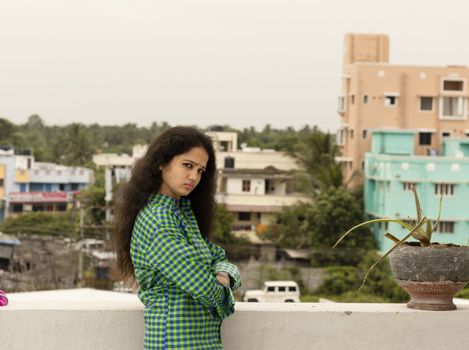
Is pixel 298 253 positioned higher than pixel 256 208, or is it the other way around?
pixel 256 208

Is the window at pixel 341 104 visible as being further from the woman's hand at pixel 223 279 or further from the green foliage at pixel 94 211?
the woman's hand at pixel 223 279

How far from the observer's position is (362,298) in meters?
24.3

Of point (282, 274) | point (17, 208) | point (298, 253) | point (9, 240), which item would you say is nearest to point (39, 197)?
point (17, 208)

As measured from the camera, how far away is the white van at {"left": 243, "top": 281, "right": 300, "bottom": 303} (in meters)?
24.8

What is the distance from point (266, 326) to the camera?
315 centimetres

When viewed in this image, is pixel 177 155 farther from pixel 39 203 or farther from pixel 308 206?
pixel 39 203

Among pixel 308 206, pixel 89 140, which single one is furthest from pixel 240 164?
pixel 89 140

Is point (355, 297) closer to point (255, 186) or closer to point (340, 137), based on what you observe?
point (340, 137)

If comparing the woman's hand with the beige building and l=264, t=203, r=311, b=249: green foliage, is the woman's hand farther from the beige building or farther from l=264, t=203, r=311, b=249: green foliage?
the beige building

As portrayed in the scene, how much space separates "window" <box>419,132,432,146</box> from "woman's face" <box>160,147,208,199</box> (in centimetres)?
3051

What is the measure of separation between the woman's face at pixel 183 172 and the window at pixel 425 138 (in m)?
30.5

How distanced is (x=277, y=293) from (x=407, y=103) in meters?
10.3

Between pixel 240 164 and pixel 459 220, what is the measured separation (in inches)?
346

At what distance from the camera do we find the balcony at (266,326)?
10.1 feet
